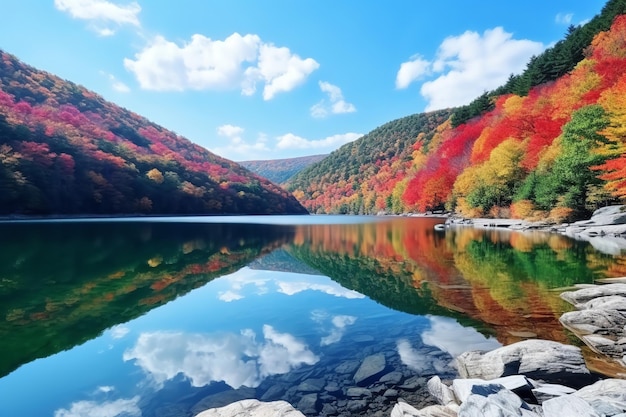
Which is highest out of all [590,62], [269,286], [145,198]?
[590,62]

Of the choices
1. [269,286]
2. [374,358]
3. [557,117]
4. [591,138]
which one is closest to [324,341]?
[374,358]

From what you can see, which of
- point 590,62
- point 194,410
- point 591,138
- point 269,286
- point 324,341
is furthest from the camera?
point 590,62

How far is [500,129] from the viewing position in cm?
6025

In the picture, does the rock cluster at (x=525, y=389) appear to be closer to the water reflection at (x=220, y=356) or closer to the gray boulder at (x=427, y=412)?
the gray boulder at (x=427, y=412)

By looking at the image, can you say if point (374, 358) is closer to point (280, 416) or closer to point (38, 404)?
point (280, 416)

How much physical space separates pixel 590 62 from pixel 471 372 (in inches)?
2387

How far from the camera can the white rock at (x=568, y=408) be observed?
12.4 feet

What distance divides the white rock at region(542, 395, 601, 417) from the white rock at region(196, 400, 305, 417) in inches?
115

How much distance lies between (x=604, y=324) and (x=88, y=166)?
264ft

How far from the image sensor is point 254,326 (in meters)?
9.52

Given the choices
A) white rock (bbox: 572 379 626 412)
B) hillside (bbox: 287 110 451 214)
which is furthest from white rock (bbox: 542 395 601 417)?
hillside (bbox: 287 110 451 214)

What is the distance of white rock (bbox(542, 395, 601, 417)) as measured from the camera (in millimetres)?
3777

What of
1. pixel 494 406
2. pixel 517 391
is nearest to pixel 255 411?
pixel 494 406

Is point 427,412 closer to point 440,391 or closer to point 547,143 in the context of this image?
point 440,391
